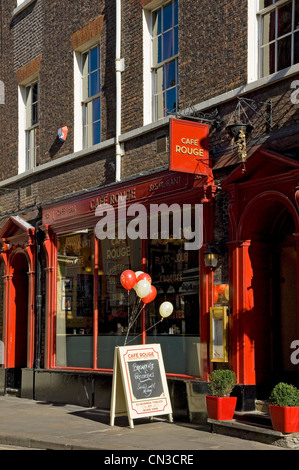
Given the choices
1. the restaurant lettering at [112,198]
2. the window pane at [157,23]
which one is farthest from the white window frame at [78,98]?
the window pane at [157,23]

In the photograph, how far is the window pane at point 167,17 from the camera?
13906mm

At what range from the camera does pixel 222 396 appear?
10.9m

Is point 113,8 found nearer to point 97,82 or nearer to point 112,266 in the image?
point 97,82

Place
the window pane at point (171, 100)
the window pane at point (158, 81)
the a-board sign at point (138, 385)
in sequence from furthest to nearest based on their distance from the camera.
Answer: the window pane at point (158, 81)
the window pane at point (171, 100)
the a-board sign at point (138, 385)

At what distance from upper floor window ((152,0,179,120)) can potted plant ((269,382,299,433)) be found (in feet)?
18.6

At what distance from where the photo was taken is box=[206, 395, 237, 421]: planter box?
1089 centimetres

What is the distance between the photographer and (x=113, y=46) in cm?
1517

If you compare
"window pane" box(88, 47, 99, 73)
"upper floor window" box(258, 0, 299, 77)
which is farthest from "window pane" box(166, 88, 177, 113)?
"window pane" box(88, 47, 99, 73)

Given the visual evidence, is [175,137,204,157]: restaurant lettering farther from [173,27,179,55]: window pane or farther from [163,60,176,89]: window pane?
[173,27,179,55]: window pane

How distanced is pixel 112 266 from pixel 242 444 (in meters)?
5.56

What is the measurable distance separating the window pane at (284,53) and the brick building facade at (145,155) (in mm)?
32

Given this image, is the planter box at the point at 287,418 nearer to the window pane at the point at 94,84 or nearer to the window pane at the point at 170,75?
the window pane at the point at 170,75

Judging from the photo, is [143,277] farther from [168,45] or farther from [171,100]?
[168,45]

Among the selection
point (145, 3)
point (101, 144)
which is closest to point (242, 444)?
point (101, 144)
